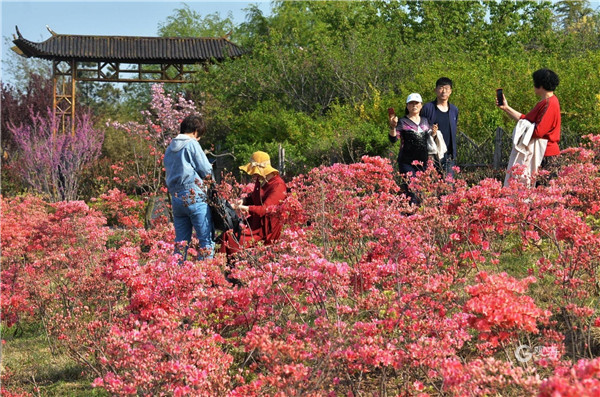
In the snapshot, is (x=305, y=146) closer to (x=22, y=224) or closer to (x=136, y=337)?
(x=22, y=224)

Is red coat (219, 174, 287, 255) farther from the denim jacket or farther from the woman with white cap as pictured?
the woman with white cap

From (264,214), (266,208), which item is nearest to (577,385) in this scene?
(266,208)

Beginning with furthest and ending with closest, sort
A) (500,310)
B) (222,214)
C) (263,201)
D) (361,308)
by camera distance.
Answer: (263,201) < (222,214) < (361,308) < (500,310)

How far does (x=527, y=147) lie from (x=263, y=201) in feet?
8.46

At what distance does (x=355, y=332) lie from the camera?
338cm

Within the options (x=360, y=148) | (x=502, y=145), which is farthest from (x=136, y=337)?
(x=360, y=148)

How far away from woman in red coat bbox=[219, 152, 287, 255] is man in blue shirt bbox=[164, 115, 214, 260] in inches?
9.4

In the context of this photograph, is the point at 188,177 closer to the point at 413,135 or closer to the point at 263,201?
the point at 263,201

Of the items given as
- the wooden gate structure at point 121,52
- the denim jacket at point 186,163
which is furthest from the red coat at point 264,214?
the wooden gate structure at point 121,52

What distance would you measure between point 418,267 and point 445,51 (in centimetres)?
1819

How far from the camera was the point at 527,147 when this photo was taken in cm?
669

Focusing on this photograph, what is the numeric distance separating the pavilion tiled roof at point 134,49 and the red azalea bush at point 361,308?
798 inches

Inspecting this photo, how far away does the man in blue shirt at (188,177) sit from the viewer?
5.86 metres

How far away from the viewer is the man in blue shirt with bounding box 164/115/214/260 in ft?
19.2
